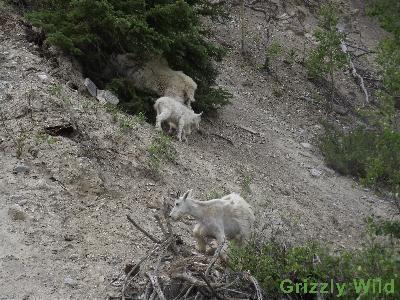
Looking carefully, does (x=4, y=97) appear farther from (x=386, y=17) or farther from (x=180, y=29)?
(x=386, y=17)

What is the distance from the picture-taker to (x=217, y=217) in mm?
8047

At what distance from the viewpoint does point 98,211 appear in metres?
8.70

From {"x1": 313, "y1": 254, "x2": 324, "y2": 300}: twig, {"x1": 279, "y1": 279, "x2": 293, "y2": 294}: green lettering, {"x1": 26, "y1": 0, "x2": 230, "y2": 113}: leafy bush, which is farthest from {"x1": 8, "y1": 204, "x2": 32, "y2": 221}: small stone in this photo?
{"x1": 26, "y1": 0, "x2": 230, "y2": 113}: leafy bush

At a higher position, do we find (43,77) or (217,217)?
(217,217)

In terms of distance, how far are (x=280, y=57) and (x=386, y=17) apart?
7.86m

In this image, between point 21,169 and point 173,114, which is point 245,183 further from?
point 21,169

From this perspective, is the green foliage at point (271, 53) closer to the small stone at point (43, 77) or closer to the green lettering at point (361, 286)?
the small stone at point (43, 77)

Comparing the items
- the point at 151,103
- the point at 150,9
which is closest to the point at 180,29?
the point at 150,9

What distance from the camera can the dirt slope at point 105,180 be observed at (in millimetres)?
7547

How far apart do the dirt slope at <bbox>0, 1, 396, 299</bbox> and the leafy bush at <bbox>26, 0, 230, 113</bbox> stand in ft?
2.30

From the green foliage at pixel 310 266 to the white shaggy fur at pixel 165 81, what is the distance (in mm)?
6641

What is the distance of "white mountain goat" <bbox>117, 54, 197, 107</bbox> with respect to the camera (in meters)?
13.1

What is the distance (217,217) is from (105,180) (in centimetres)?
228

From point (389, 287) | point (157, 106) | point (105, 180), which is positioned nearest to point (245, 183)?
point (157, 106)
